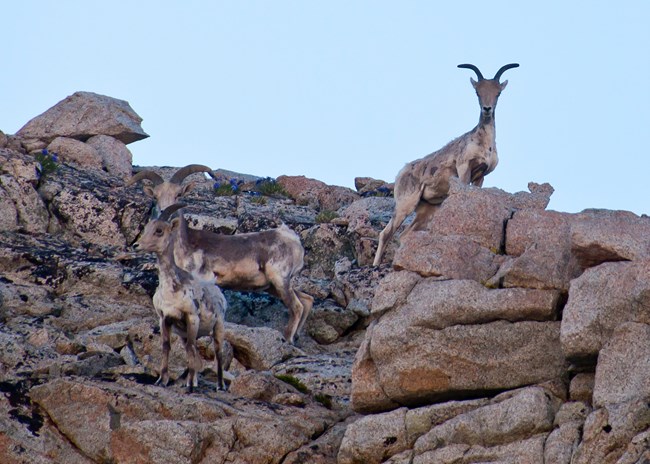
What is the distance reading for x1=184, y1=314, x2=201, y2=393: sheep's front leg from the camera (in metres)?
20.2

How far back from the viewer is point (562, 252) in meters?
19.5

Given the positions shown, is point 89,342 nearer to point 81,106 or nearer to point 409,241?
point 409,241

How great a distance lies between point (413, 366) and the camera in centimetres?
1903

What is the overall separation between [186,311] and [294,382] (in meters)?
1.93

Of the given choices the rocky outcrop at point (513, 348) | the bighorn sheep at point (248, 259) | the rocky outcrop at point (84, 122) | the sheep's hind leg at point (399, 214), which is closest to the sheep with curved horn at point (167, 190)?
the bighorn sheep at point (248, 259)

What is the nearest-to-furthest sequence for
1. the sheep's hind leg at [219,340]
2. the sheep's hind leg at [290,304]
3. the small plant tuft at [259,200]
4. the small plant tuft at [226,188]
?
the sheep's hind leg at [219,340], the sheep's hind leg at [290,304], the small plant tuft at [259,200], the small plant tuft at [226,188]

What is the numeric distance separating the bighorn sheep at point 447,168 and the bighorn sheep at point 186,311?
729 centimetres

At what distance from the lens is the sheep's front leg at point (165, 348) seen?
66.6 feet

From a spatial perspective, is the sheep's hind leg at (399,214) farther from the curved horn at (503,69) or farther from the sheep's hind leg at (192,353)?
the sheep's hind leg at (192,353)

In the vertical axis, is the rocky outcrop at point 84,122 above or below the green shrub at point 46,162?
above

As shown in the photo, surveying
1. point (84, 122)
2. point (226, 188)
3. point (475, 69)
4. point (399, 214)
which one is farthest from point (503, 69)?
point (84, 122)

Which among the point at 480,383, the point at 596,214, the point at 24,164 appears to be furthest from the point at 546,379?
the point at 24,164

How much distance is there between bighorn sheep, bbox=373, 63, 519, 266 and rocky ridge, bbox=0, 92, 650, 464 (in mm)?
2360

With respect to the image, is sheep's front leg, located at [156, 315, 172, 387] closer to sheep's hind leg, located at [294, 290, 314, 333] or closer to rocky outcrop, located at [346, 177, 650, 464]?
rocky outcrop, located at [346, 177, 650, 464]
